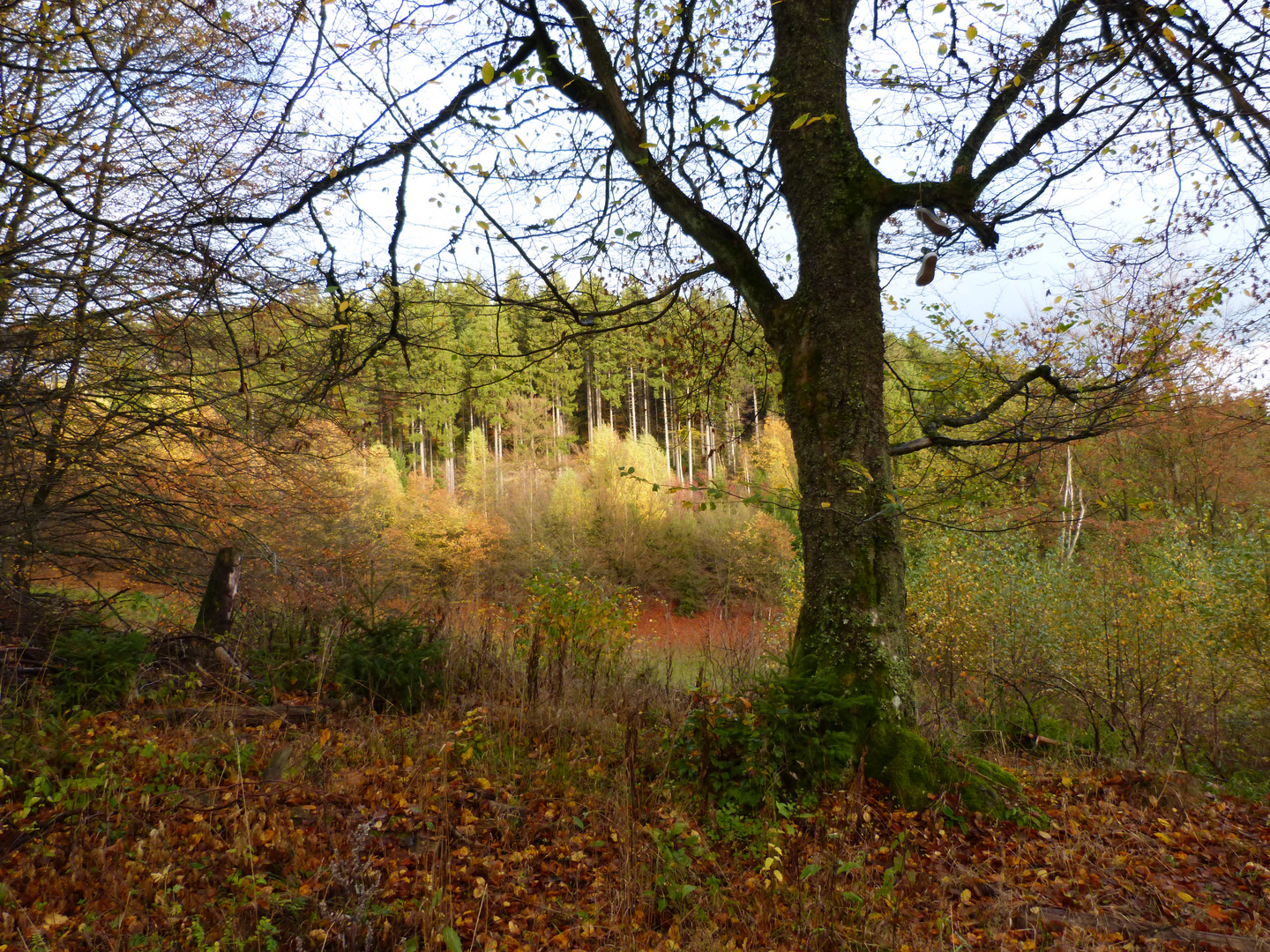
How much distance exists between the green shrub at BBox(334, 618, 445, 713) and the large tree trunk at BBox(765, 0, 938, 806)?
2.78 m

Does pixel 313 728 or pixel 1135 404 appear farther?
pixel 313 728

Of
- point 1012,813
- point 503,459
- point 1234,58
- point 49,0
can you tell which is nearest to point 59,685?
point 49,0

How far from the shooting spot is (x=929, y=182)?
3797 millimetres

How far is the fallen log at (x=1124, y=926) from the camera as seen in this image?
2404mm

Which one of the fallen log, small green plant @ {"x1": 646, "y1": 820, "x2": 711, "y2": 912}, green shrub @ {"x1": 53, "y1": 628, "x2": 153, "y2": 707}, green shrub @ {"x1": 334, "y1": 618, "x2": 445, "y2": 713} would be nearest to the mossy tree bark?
the fallen log

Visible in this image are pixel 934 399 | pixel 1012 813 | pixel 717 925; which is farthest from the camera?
pixel 934 399

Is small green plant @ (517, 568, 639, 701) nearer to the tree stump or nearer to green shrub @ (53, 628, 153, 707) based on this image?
the tree stump

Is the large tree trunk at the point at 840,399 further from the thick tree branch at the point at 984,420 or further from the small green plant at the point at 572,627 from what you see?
the small green plant at the point at 572,627

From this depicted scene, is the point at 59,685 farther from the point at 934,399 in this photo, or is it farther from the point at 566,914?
the point at 934,399

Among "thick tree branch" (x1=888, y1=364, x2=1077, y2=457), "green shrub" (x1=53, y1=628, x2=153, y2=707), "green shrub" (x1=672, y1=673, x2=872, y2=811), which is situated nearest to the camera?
"green shrub" (x1=672, y1=673, x2=872, y2=811)

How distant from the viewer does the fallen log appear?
2.40 metres

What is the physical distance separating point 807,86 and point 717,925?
4529 millimetres

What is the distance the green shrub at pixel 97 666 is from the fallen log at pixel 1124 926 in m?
5.17

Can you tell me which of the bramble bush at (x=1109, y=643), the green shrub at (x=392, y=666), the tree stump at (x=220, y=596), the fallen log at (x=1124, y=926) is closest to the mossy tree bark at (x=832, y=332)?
the fallen log at (x=1124, y=926)
